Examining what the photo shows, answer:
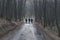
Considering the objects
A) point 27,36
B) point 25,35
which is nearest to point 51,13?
point 25,35

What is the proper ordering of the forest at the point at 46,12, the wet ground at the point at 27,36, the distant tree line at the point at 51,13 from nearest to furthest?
the wet ground at the point at 27,36
the distant tree line at the point at 51,13
the forest at the point at 46,12

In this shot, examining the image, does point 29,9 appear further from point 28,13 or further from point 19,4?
point 19,4

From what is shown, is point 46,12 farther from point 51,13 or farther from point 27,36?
point 27,36

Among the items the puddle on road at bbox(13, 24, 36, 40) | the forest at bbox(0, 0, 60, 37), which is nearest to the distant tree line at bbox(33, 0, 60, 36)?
the forest at bbox(0, 0, 60, 37)

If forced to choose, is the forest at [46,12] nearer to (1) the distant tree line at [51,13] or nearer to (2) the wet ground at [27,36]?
(1) the distant tree line at [51,13]

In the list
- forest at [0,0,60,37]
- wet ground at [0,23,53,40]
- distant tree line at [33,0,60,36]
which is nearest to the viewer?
wet ground at [0,23,53,40]

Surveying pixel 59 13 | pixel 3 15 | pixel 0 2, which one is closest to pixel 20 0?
pixel 3 15

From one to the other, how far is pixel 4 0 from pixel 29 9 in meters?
49.3

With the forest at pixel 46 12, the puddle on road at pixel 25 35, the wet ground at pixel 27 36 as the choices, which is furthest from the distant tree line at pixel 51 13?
the puddle on road at pixel 25 35

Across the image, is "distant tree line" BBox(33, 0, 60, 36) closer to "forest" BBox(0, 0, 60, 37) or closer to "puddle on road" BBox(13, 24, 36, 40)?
"forest" BBox(0, 0, 60, 37)

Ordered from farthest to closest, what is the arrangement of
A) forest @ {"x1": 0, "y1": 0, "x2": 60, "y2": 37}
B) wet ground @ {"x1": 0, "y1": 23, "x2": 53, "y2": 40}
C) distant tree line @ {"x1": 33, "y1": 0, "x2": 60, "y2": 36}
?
1. forest @ {"x1": 0, "y1": 0, "x2": 60, "y2": 37}
2. distant tree line @ {"x1": 33, "y1": 0, "x2": 60, "y2": 36}
3. wet ground @ {"x1": 0, "y1": 23, "x2": 53, "y2": 40}

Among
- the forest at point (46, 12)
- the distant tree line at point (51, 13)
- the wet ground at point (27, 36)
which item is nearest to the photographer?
the wet ground at point (27, 36)

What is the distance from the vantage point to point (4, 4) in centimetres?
2897

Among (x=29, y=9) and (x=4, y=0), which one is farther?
(x=29, y=9)
